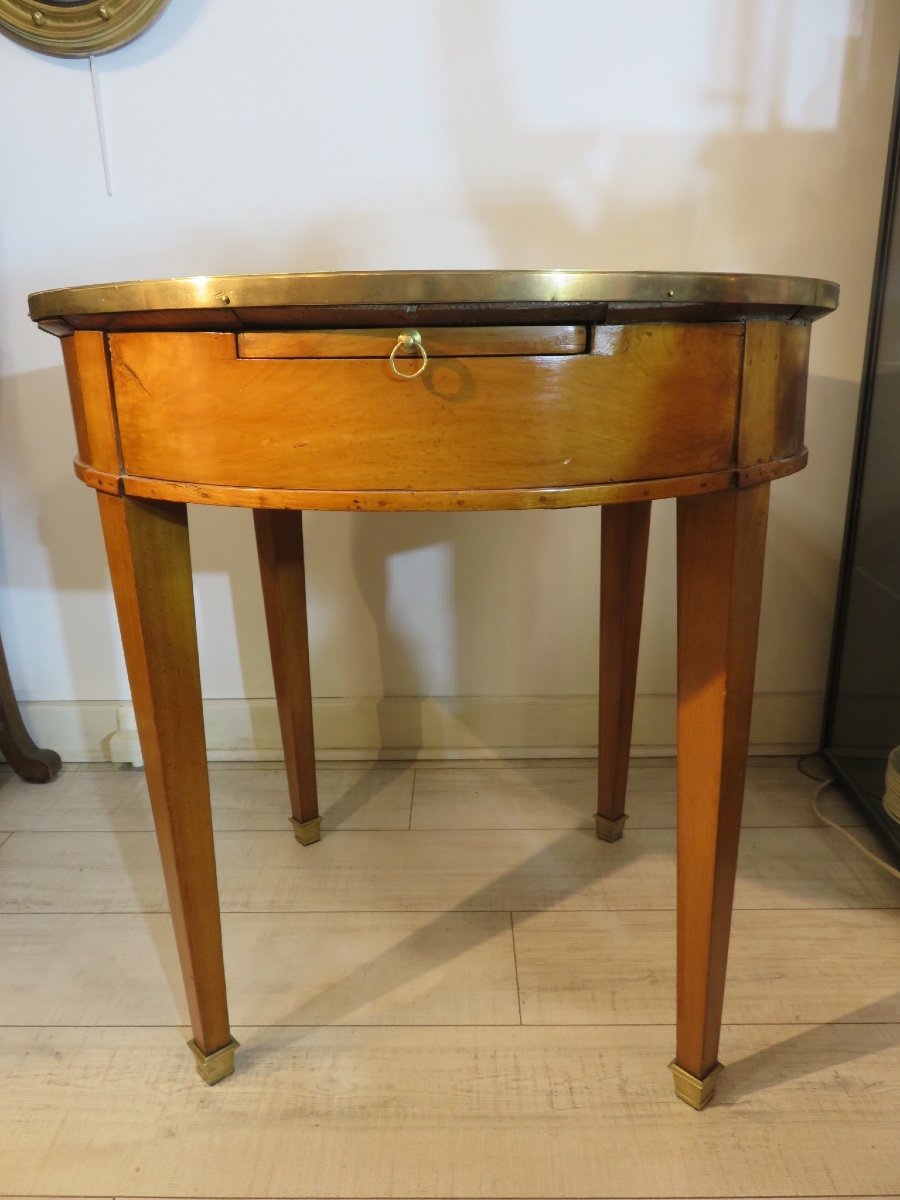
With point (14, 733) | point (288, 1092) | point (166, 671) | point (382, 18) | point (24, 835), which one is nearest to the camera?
point (166, 671)

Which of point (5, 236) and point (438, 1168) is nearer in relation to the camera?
point (438, 1168)

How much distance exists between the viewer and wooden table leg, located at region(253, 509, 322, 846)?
3.56ft

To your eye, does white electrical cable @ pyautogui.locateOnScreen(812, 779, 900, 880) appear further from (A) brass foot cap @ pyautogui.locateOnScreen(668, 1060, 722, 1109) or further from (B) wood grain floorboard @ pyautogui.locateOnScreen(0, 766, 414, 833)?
(B) wood grain floorboard @ pyautogui.locateOnScreen(0, 766, 414, 833)

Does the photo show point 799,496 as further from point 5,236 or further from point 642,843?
point 5,236

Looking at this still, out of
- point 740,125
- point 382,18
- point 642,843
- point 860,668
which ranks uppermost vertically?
point 382,18

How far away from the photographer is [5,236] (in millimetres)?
1222

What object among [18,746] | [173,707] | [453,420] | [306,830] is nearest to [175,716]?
[173,707]

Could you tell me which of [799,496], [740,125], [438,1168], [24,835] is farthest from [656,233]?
[24,835]

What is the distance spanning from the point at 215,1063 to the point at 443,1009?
0.78ft

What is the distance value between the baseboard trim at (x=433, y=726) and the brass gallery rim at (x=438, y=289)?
3.04 ft

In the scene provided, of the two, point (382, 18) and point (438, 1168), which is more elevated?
point (382, 18)

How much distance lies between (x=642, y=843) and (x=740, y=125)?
1.01m

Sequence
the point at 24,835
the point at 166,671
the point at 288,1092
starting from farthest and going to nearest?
1. the point at 24,835
2. the point at 288,1092
3. the point at 166,671

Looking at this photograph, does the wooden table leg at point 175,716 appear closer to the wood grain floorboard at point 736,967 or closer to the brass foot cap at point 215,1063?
the brass foot cap at point 215,1063
